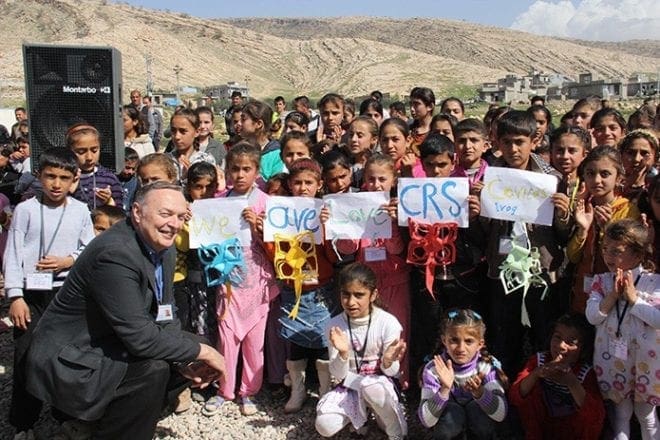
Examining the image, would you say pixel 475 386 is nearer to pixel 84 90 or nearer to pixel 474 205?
pixel 474 205

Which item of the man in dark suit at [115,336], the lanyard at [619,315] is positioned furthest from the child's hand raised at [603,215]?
the man in dark suit at [115,336]

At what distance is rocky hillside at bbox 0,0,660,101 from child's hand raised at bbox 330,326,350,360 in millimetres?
71768

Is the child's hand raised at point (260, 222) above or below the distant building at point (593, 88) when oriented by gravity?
below

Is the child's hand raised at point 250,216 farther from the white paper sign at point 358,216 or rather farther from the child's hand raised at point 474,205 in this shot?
the child's hand raised at point 474,205

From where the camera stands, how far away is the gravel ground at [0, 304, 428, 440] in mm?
4598

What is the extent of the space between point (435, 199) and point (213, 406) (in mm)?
2348

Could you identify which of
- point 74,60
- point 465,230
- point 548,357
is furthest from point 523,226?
point 74,60

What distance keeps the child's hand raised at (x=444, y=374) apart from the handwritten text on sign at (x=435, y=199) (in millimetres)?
1010

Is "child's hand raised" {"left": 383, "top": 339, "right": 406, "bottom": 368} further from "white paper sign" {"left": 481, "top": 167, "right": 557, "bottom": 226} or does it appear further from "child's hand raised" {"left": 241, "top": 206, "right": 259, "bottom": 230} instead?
"child's hand raised" {"left": 241, "top": 206, "right": 259, "bottom": 230}

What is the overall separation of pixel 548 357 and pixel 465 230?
1080mm

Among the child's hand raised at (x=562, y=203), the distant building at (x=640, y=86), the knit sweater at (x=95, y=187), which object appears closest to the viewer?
the child's hand raised at (x=562, y=203)

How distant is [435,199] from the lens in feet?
14.7

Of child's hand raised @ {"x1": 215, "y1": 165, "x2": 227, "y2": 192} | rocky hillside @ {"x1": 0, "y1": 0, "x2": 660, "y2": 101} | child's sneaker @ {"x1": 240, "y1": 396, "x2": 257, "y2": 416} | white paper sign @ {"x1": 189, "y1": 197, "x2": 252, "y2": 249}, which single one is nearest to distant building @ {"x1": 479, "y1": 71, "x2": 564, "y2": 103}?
rocky hillside @ {"x1": 0, "y1": 0, "x2": 660, "y2": 101}

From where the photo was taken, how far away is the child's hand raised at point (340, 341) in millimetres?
4250
